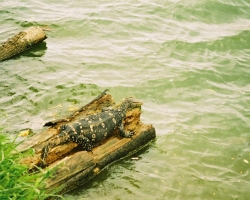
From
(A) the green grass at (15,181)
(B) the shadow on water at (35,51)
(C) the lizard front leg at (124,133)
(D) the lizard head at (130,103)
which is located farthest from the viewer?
(B) the shadow on water at (35,51)

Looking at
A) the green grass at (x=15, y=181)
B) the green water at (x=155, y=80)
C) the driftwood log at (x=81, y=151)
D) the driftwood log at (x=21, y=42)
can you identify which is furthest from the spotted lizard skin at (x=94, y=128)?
the driftwood log at (x=21, y=42)

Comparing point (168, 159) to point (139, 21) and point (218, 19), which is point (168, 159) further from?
point (218, 19)

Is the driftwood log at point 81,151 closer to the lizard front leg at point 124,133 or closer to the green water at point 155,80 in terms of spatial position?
the lizard front leg at point 124,133

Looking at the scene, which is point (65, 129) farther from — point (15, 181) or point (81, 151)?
point (15, 181)

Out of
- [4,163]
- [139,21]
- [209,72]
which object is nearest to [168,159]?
[4,163]

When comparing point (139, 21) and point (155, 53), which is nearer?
point (155, 53)

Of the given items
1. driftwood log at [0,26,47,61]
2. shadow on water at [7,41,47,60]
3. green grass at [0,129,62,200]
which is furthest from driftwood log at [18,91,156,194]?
shadow on water at [7,41,47,60]
